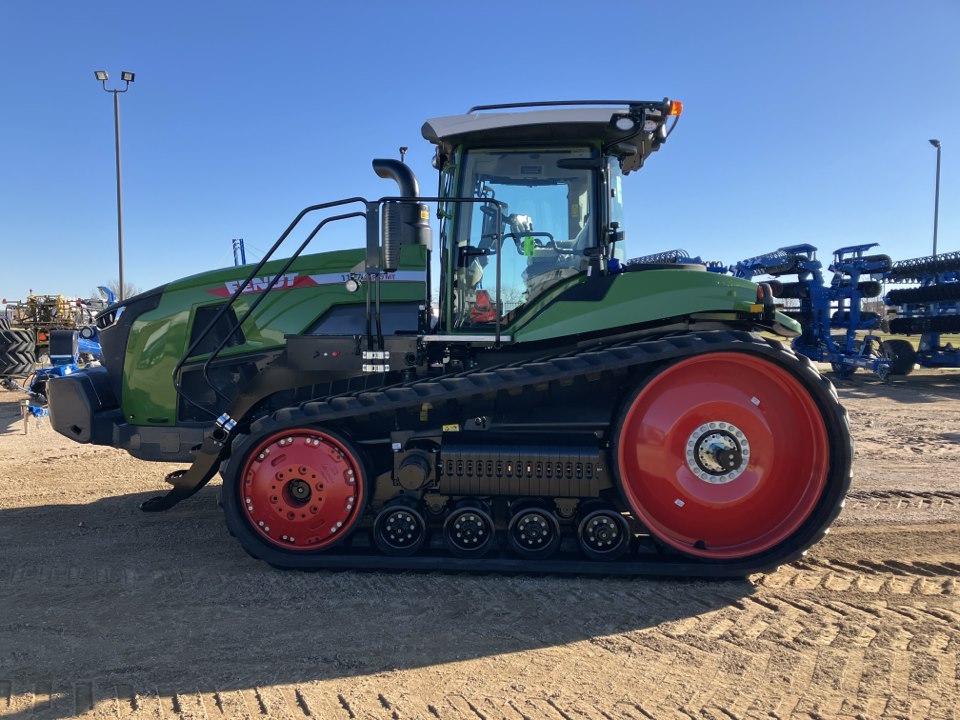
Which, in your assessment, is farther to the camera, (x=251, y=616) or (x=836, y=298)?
(x=836, y=298)

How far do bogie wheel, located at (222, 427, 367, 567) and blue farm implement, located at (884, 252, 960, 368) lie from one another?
17185 mm

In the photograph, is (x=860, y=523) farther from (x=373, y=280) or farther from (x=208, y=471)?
(x=208, y=471)

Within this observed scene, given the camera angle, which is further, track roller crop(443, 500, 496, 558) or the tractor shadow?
track roller crop(443, 500, 496, 558)

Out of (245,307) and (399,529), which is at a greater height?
(245,307)

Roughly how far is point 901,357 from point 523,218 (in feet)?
53.9

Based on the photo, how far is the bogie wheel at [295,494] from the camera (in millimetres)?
4031

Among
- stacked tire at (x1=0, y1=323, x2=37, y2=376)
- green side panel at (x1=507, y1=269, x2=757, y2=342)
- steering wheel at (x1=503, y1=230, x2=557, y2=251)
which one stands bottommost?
stacked tire at (x1=0, y1=323, x2=37, y2=376)

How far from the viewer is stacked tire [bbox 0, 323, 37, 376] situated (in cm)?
1394

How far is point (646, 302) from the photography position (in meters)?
3.94

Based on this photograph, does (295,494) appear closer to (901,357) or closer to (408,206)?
(408,206)

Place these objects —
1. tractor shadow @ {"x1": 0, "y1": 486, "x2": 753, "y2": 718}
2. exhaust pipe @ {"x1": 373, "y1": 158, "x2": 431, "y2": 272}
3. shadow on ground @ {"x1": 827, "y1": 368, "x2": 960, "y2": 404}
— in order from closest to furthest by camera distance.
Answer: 1. tractor shadow @ {"x1": 0, "y1": 486, "x2": 753, "y2": 718}
2. exhaust pipe @ {"x1": 373, "y1": 158, "x2": 431, "y2": 272}
3. shadow on ground @ {"x1": 827, "y1": 368, "x2": 960, "y2": 404}

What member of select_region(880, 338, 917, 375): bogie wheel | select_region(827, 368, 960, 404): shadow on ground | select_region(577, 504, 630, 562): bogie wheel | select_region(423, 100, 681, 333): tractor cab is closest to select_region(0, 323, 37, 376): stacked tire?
select_region(423, 100, 681, 333): tractor cab

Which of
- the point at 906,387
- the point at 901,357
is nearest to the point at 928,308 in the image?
the point at 901,357

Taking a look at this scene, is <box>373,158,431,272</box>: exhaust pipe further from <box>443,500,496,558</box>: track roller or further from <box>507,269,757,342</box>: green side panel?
<box>443,500,496,558</box>: track roller
